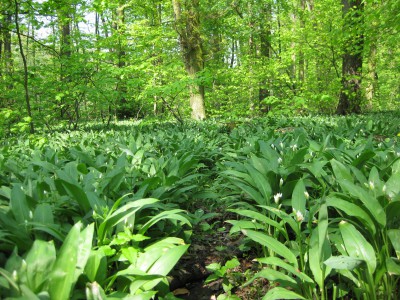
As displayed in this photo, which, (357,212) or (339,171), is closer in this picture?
(357,212)

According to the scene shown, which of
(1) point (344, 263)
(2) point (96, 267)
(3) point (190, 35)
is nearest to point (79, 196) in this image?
(2) point (96, 267)

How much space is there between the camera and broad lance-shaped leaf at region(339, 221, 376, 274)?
66.0 inches

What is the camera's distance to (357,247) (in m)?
1.73

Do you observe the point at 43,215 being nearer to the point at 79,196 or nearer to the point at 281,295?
the point at 79,196

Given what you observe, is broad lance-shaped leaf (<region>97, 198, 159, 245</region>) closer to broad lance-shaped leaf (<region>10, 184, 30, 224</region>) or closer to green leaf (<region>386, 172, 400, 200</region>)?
broad lance-shaped leaf (<region>10, 184, 30, 224</region>)

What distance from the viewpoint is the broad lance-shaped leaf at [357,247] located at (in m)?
1.68

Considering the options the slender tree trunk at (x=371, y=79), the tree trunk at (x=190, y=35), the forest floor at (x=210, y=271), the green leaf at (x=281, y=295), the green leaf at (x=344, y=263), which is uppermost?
the tree trunk at (x=190, y=35)

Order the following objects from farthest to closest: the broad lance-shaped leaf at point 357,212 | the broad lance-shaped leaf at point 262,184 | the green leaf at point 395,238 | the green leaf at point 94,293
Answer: the broad lance-shaped leaf at point 262,184 < the broad lance-shaped leaf at point 357,212 < the green leaf at point 395,238 < the green leaf at point 94,293

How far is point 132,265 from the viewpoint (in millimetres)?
1771

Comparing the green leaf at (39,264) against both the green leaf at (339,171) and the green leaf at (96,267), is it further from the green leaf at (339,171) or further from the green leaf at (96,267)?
the green leaf at (339,171)

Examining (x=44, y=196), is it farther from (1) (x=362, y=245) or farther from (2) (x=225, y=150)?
(2) (x=225, y=150)

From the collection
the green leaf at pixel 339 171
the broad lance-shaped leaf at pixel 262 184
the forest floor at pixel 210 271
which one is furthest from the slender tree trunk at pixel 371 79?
the forest floor at pixel 210 271

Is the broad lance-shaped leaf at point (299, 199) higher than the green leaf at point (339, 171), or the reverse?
the green leaf at point (339, 171)

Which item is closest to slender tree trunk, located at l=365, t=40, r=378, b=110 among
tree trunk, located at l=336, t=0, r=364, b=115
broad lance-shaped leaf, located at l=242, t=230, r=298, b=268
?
tree trunk, located at l=336, t=0, r=364, b=115
